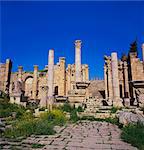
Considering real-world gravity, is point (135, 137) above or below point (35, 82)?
below

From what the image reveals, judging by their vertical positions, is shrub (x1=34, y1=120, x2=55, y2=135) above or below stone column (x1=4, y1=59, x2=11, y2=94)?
below

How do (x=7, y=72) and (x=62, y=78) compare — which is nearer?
(x=62, y=78)

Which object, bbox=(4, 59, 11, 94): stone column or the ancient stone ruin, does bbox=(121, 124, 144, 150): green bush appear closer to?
the ancient stone ruin

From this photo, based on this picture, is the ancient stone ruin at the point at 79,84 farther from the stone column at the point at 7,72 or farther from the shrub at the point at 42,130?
the shrub at the point at 42,130

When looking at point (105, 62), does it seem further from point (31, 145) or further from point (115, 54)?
point (31, 145)

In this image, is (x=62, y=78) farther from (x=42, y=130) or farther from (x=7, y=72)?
(x=42, y=130)

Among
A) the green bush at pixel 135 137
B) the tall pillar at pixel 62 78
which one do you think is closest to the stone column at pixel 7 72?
the tall pillar at pixel 62 78

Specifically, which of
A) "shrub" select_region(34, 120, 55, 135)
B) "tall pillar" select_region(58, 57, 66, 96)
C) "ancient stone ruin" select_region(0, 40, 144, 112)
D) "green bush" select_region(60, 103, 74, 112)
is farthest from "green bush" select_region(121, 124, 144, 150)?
"tall pillar" select_region(58, 57, 66, 96)

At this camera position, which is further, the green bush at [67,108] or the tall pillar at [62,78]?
the tall pillar at [62,78]

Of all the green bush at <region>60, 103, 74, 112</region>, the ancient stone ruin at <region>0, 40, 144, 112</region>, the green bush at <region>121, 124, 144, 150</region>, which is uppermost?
the ancient stone ruin at <region>0, 40, 144, 112</region>

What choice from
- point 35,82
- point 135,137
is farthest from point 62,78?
point 135,137

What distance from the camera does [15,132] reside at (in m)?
7.65

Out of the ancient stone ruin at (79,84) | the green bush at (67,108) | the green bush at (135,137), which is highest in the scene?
the ancient stone ruin at (79,84)

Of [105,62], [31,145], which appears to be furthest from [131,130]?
[105,62]
